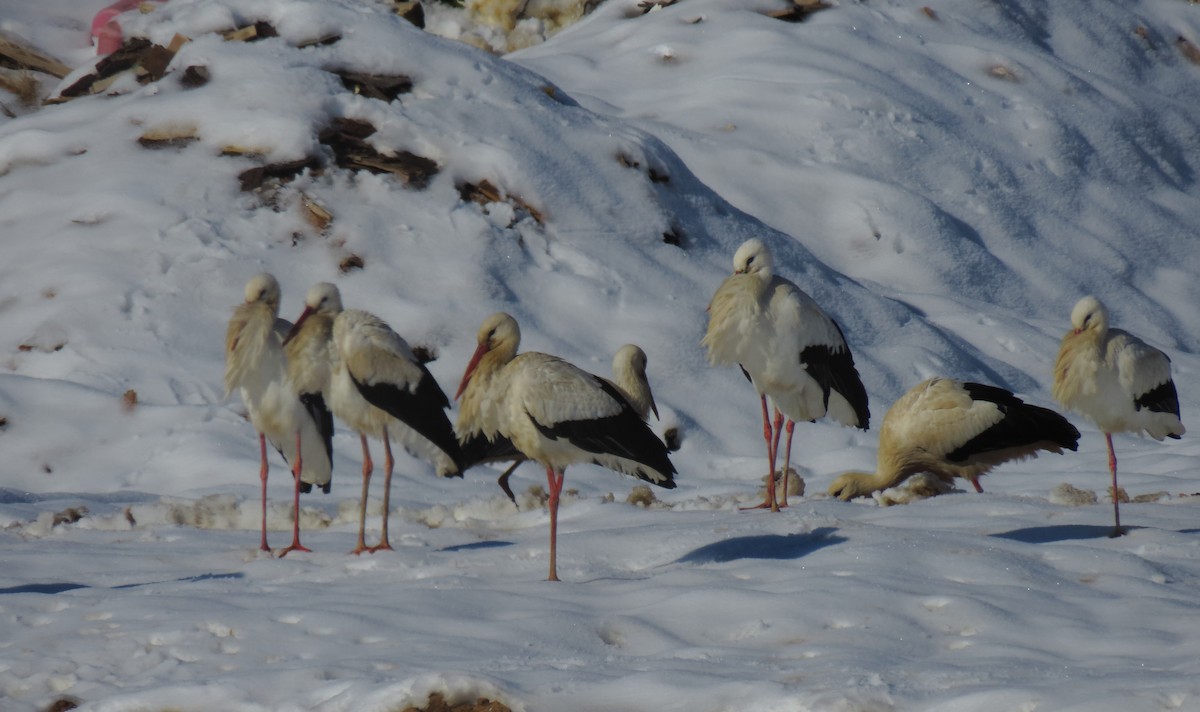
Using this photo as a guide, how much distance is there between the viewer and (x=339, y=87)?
15914 mm

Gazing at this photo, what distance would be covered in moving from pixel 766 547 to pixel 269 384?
3086 mm

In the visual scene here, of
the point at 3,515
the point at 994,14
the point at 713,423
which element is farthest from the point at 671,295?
the point at 994,14

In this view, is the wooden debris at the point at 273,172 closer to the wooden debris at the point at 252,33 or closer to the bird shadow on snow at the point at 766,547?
the wooden debris at the point at 252,33

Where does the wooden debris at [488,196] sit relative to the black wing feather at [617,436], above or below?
above

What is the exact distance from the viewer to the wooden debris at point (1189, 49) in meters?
25.6

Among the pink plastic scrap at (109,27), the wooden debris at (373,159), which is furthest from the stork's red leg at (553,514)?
the pink plastic scrap at (109,27)

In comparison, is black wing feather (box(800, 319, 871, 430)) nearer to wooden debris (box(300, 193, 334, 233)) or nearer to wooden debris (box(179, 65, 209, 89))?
wooden debris (box(300, 193, 334, 233))

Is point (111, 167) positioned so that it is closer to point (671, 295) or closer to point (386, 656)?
point (671, 295)

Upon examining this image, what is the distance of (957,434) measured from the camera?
10711 mm

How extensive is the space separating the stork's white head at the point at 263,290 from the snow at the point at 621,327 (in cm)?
146

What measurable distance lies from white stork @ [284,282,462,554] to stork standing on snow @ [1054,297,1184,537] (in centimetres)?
372

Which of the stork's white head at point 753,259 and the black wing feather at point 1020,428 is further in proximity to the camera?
the black wing feather at point 1020,428

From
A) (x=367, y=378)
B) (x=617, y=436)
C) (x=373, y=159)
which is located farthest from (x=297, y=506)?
(x=373, y=159)

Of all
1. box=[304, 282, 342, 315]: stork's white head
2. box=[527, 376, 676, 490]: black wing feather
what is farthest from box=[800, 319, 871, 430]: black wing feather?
box=[304, 282, 342, 315]: stork's white head
